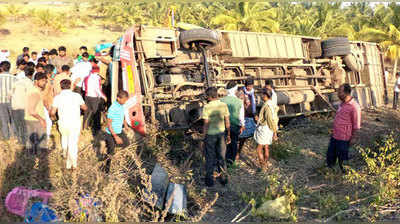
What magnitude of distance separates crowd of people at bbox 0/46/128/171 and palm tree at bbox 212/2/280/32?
53.4 feet

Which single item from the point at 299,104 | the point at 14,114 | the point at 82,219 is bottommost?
the point at 82,219

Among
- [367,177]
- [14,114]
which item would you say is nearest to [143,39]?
[14,114]

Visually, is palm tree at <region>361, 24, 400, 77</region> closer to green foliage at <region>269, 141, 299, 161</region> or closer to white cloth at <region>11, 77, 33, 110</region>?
green foliage at <region>269, 141, 299, 161</region>

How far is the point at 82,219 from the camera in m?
4.02

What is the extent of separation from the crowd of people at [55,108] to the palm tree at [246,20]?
53.4 feet

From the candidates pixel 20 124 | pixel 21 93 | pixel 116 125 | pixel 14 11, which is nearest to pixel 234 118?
pixel 116 125

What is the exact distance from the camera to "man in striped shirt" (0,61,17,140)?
255 inches

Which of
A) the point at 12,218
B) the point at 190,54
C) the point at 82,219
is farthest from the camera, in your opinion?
the point at 190,54

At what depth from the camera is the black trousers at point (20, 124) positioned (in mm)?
6285

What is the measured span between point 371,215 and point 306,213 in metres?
0.83

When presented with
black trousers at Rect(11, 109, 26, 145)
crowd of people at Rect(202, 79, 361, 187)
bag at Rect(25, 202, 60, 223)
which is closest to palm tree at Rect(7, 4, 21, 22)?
black trousers at Rect(11, 109, 26, 145)

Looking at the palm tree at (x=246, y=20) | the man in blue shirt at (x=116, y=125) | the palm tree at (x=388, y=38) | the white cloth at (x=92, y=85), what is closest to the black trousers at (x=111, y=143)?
the man in blue shirt at (x=116, y=125)

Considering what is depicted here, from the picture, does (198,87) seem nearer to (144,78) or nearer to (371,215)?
(144,78)

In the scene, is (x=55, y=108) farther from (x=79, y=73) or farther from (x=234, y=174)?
(x=234, y=174)
